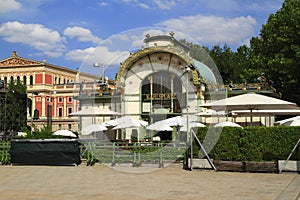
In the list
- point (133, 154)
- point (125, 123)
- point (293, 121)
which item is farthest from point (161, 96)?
point (293, 121)

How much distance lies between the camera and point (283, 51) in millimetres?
30219

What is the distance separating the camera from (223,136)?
52.4 feet

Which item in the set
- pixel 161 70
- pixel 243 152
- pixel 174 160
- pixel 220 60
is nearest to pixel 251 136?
pixel 243 152

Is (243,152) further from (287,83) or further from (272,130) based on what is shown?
(287,83)

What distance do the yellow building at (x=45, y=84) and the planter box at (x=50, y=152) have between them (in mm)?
52145

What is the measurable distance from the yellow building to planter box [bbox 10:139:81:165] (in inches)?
2053

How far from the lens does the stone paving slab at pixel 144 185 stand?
9.86m

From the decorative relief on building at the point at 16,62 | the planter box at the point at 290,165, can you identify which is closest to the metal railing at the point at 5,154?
the planter box at the point at 290,165

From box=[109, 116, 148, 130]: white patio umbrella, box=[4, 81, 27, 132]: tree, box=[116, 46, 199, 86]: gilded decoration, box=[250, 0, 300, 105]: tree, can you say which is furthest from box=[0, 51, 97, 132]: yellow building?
box=[109, 116, 148, 130]: white patio umbrella

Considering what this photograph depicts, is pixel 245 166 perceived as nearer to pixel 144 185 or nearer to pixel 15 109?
pixel 144 185

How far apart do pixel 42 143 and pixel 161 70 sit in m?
13.0

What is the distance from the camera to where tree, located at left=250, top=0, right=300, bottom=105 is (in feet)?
95.3

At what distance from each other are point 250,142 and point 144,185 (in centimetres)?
550

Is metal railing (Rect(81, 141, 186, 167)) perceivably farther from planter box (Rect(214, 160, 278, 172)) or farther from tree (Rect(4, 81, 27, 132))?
tree (Rect(4, 81, 27, 132))
